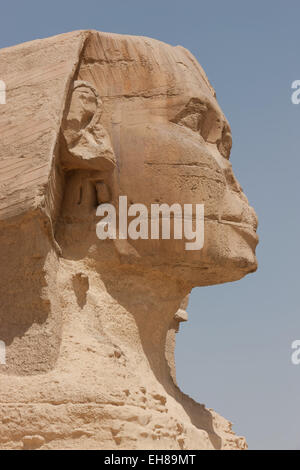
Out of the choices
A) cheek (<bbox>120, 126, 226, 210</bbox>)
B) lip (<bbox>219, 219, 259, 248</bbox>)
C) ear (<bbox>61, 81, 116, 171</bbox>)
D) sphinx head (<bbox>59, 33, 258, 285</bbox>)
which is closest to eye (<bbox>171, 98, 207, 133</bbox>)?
sphinx head (<bbox>59, 33, 258, 285</bbox>)

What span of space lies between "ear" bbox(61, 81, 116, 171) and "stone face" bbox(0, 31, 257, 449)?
0.5 inches

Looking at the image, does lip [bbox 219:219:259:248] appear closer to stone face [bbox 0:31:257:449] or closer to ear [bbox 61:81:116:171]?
stone face [bbox 0:31:257:449]

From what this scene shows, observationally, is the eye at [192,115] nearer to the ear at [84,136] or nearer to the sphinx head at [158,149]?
the sphinx head at [158,149]

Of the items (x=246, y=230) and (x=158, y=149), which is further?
(x=246, y=230)

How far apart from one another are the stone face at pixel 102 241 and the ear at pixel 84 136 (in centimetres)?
1

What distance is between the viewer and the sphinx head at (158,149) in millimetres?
10445

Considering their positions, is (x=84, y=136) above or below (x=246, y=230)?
above

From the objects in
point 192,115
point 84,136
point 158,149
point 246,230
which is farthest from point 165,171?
point 246,230

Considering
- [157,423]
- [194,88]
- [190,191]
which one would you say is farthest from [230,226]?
[157,423]

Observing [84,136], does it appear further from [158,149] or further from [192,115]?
[192,115]

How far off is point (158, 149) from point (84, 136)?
0.66 metres

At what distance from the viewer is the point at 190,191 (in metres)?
10.5

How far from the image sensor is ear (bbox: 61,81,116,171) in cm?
1043

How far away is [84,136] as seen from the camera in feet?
34.4
